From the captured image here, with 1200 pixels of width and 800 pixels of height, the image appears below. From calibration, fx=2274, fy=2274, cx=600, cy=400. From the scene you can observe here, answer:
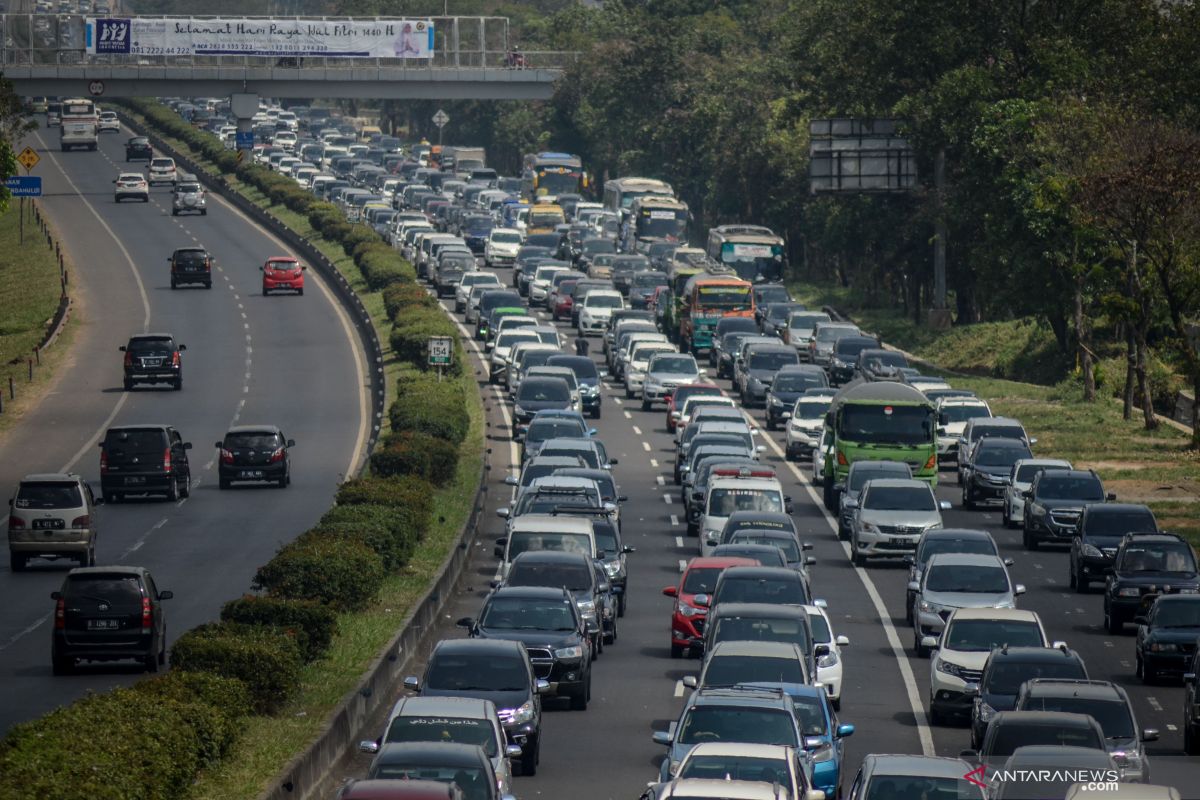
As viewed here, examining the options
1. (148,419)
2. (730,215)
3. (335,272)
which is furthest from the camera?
(730,215)

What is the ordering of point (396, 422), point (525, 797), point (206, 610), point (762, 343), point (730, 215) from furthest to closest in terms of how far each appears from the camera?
1. point (730, 215)
2. point (762, 343)
3. point (396, 422)
4. point (206, 610)
5. point (525, 797)

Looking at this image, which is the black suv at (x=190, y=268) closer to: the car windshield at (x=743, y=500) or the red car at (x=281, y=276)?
the red car at (x=281, y=276)

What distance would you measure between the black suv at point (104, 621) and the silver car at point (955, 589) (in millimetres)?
11433

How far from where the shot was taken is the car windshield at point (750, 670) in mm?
26453

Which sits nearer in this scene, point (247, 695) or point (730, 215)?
point (247, 695)

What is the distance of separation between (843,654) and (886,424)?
14.5m

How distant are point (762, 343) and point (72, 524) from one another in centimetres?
→ 3127

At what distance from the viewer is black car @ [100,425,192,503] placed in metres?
A: 49.7

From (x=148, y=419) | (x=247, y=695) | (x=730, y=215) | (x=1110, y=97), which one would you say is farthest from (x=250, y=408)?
(x=730, y=215)

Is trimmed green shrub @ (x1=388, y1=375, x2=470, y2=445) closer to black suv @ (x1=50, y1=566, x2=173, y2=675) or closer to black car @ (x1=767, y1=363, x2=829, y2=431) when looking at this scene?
black car @ (x1=767, y1=363, x2=829, y2=431)

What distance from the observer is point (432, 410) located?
54625 mm

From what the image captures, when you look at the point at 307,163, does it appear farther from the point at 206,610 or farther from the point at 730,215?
the point at 206,610

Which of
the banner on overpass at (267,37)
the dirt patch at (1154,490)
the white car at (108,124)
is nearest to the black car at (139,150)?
the white car at (108,124)

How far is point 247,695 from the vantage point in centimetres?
2581
